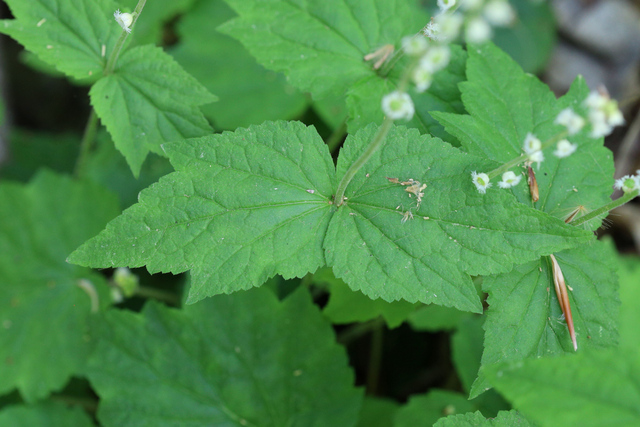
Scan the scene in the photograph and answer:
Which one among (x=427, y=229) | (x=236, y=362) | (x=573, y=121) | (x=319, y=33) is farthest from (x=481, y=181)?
(x=236, y=362)

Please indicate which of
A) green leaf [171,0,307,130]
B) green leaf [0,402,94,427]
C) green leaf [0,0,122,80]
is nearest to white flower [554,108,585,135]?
green leaf [0,0,122,80]

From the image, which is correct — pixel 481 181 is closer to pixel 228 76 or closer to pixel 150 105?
pixel 150 105

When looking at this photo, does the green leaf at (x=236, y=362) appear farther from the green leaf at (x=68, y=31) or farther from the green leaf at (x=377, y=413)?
the green leaf at (x=68, y=31)

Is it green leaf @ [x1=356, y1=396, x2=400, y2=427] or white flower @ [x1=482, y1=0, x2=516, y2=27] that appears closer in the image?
white flower @ [x1=482, y1=0, x2=516, y2=27]

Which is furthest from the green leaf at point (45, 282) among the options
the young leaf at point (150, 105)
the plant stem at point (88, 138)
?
the young leaf at point (150, 105)

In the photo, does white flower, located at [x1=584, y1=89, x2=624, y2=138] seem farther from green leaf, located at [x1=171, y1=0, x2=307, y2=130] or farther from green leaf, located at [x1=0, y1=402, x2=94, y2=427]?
green leaf, located at [x1=0, y1=402, x2=94, y2=427]

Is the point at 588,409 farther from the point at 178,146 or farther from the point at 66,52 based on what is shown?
the point at 66,52
